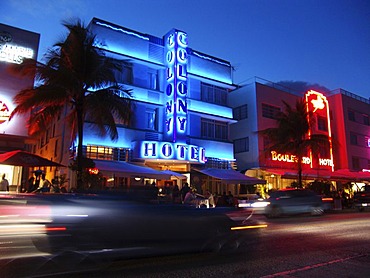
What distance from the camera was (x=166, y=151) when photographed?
22250 mm

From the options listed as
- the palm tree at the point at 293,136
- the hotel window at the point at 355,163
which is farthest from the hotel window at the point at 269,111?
the hotel window at the point at 355,163

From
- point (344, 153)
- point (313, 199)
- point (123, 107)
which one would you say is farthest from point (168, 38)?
point (344, 153)

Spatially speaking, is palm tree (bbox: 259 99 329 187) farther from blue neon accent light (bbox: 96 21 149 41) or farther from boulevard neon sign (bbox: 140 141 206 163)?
blue neon accent light (bbox: 96 21 149 41)

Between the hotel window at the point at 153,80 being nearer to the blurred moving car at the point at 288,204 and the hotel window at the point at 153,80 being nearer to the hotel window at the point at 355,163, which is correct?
the blurred moving car at the point at 288,204

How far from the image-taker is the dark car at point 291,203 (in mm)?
19219

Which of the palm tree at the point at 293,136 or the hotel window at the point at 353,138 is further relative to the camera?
the hotel window at the point at 353,138

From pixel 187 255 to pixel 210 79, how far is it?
21.6 metres

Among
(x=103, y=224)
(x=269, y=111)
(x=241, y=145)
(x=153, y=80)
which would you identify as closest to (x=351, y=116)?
(x=269, y=111)

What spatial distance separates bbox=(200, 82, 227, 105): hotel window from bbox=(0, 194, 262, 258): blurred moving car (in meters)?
21.3

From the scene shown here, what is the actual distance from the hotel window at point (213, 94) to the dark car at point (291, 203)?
10.9 metres

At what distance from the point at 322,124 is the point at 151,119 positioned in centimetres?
2083

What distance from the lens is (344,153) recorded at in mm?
38781

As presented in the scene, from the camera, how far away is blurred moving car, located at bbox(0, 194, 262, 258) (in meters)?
5.78

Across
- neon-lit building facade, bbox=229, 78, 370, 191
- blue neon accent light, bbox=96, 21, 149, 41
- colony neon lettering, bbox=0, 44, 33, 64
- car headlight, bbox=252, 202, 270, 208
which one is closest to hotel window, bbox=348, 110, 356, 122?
neon-lit building facade, bbox=229, 78, 370, 191
